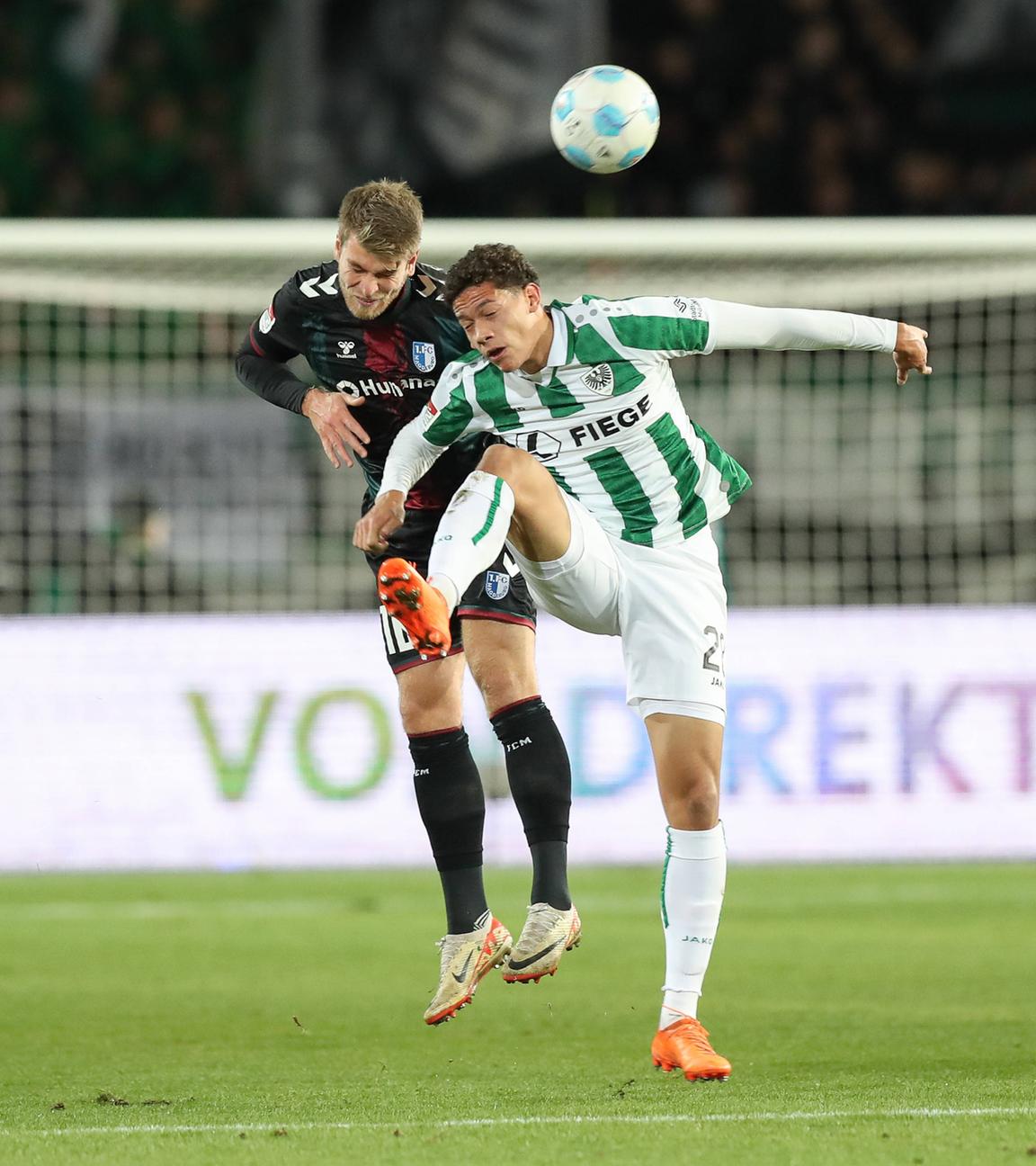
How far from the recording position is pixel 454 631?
5.89 meters

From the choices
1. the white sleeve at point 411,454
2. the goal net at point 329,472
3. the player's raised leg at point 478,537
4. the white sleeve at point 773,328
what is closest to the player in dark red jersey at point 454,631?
the white sleeve at point 411,454

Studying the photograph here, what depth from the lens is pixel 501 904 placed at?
895 centimetres

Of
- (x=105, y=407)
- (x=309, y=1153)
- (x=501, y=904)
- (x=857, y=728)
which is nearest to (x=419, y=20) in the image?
(x=105, y=407)

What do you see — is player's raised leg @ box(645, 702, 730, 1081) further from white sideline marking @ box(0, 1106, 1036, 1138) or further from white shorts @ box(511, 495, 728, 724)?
white sideline marking @ box(0, 1106, 1036, 1138)

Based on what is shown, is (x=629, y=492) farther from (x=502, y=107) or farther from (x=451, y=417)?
(x=502, y=107)

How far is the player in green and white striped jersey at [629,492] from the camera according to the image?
16.5 feet

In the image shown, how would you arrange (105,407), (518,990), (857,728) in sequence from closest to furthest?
(518,990) < (857,728) < (105,407)

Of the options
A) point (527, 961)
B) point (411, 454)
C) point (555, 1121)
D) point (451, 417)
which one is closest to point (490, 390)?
point (451, 417)

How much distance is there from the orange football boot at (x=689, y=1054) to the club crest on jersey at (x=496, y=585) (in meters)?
1.46

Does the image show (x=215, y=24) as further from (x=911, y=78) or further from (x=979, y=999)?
(x=979, y=999)

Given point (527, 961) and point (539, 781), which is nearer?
point (527, 961)

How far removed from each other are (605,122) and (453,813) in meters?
2.07

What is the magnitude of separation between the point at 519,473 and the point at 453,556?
12.5 inches

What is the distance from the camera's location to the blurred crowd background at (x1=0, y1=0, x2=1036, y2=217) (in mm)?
14531
